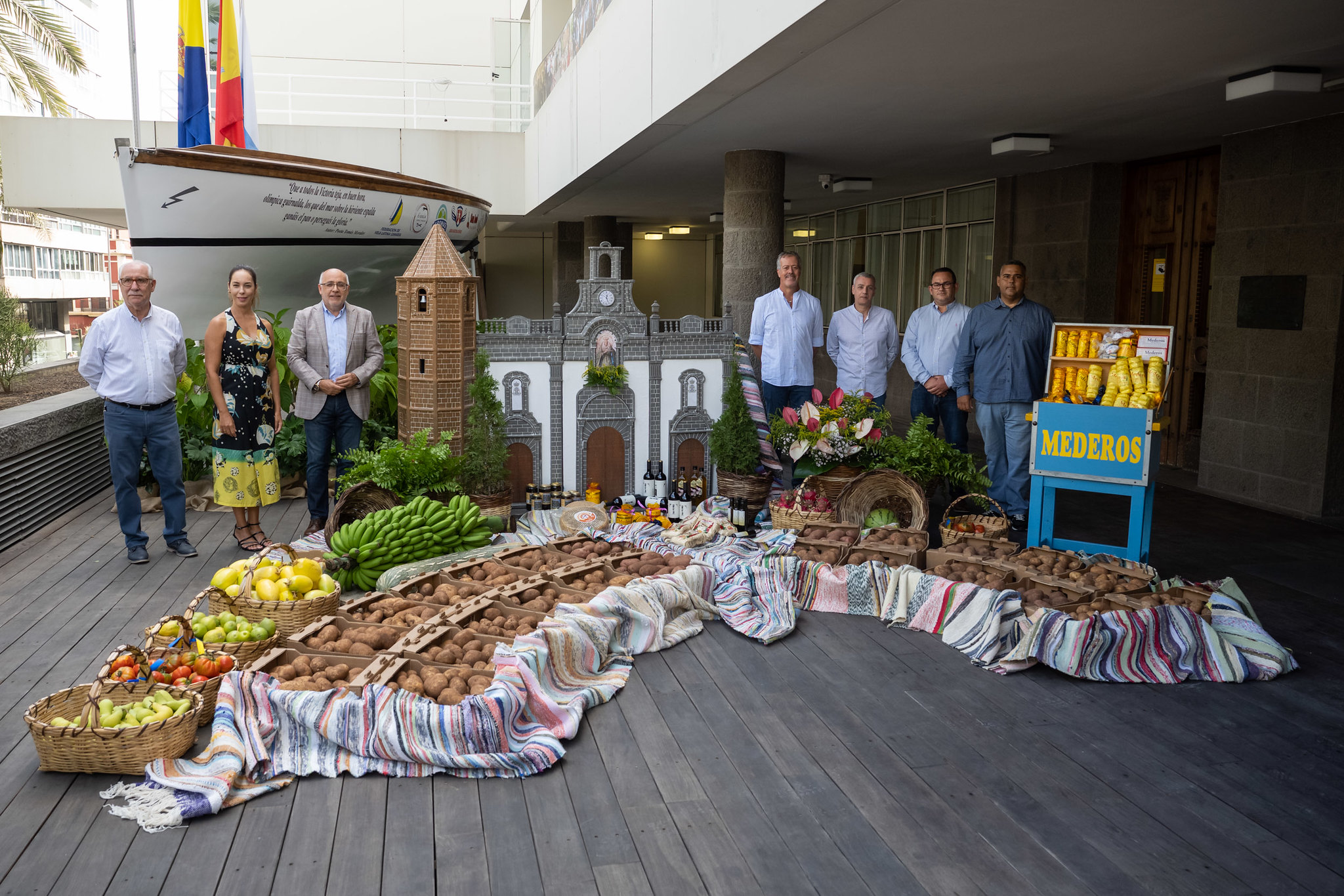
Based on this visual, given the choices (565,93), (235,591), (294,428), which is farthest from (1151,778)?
(565,93)

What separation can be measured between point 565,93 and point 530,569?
314 inches

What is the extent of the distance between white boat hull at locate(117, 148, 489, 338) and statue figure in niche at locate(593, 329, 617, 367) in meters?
1.56

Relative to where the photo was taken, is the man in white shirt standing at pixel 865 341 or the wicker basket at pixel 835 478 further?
the man in white shirt standing at pixel 865 341

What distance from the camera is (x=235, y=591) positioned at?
459 cm

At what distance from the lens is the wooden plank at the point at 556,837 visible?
2811mm

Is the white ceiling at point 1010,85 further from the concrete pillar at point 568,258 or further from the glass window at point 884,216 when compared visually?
the concrete pillar at point 568,258

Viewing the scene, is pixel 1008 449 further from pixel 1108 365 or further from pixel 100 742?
pixel 100 742

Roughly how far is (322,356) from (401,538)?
1.45 m

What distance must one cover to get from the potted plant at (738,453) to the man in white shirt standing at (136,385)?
3.41 meters

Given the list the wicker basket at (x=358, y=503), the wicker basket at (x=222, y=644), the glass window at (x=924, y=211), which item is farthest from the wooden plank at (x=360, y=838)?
the glass window at (x=924, y=211)

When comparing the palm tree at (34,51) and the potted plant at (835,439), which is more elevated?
the palm tree at (34,51)

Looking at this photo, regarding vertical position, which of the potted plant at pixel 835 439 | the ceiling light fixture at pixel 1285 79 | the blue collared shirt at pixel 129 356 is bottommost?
the potted plant at pixel 835 439

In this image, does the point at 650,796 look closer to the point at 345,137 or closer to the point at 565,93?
the point at 565,93

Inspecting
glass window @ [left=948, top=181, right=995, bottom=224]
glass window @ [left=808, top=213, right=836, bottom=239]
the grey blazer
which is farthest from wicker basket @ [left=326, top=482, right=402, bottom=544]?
glass window @ [left=808, top=213, right=836, bottom=239]
